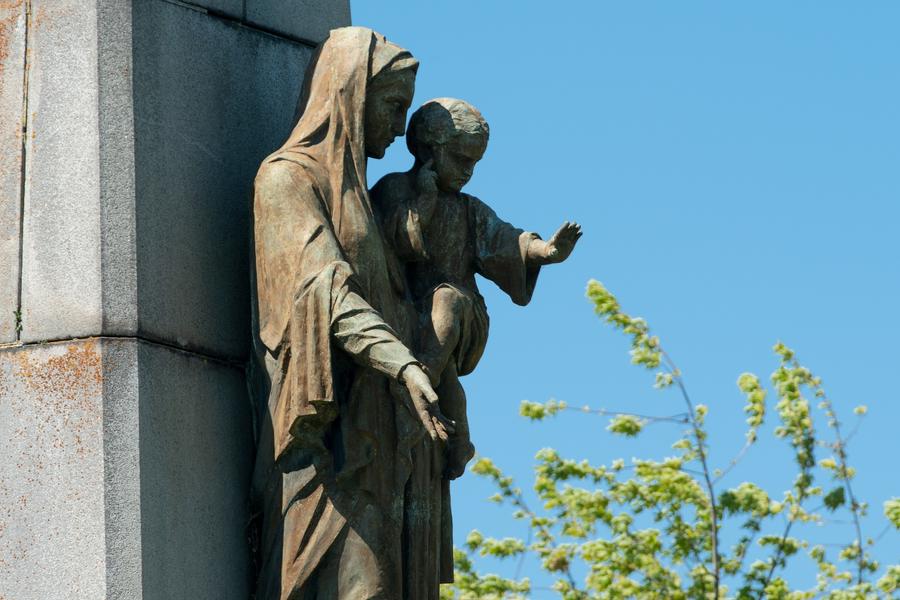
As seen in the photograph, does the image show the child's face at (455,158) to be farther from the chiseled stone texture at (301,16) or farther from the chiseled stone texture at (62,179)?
the chiseled stone texture at (62,179)

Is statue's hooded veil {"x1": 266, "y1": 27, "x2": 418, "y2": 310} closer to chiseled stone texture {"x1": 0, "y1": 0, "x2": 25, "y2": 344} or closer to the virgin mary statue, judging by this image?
the virgin mary statue

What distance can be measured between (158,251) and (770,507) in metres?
13.0

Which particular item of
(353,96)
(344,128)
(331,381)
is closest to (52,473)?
(331,381)

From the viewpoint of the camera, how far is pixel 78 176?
1059cm

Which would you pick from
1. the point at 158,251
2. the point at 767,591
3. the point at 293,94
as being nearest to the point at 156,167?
the point at 158,251

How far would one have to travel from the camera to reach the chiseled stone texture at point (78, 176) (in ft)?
34.3

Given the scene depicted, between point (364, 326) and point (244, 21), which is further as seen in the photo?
point (244, 21)

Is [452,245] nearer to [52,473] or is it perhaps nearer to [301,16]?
[301,16]

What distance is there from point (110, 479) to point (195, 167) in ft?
5.05

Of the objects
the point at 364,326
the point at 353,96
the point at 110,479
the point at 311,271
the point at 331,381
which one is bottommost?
the point at 110,479

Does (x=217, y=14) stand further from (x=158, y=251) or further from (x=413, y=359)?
(x=413, y=359)

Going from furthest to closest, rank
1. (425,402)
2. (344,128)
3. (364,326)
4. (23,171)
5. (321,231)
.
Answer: (344,128) → (23,171) → (321,231) → (364,326) → (425,402)

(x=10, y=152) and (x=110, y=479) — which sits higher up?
(x=10, y=152)

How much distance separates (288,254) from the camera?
415 inches
